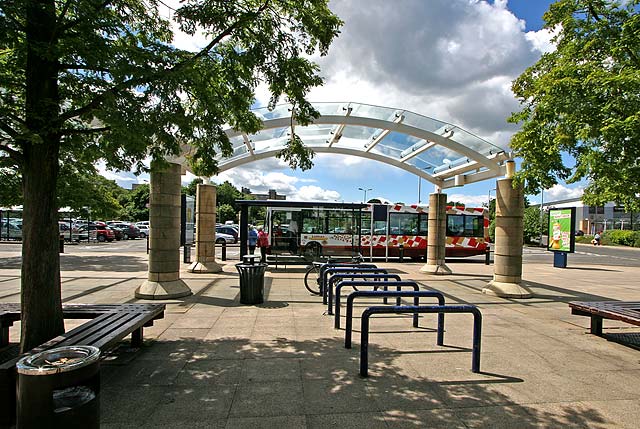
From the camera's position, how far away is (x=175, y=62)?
13.2 feet

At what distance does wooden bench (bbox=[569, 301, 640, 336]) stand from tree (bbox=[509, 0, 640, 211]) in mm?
1629

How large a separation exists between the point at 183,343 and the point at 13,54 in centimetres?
400

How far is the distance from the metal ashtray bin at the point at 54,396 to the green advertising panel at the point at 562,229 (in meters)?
19.3

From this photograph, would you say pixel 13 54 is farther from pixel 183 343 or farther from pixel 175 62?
pixel 183 343

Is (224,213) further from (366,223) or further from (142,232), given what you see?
(366,223)

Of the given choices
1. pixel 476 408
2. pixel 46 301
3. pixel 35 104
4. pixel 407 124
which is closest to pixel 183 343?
pixel 46 301

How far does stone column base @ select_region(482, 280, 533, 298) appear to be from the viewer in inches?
370

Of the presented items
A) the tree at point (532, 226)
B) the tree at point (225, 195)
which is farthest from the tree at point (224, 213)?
the tree at point (532, 226)

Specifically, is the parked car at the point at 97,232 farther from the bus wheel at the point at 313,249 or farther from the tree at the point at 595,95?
the tree at the point at 595,95

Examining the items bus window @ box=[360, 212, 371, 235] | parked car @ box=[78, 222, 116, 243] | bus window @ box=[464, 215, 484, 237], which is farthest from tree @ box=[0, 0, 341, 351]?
parked car @ box=[78, 222, 116, 243]

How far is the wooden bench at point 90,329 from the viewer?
297 centimetres

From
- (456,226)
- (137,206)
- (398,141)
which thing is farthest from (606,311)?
(137,206)

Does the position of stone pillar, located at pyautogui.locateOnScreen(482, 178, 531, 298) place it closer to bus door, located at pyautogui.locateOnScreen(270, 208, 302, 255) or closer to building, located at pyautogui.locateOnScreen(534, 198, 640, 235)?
bus door, located at pyautogui.locateOnScreen(270, 208, 302, 255)

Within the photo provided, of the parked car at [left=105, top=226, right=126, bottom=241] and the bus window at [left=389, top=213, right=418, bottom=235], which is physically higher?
the bus window at [left=389, top=213, right=418, bottom=235]
